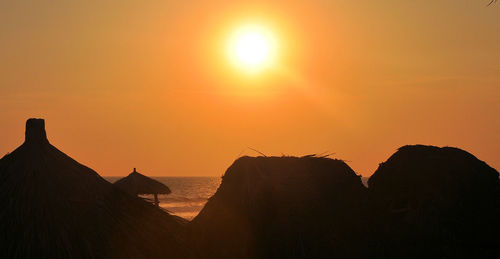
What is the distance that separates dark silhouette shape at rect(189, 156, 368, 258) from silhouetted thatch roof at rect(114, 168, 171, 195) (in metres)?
15.4

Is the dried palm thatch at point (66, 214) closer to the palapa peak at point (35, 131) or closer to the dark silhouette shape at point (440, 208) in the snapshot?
the palapa peak at point (35, 131)

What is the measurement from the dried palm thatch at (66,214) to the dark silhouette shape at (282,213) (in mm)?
776

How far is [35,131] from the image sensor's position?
33.6ft

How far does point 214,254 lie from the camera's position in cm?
1051

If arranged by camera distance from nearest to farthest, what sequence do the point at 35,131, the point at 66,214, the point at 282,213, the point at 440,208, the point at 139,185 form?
the point at 66,214 → the point at 35,131 → the point at 282,213 → the point at 440,208 → the point at 139,185

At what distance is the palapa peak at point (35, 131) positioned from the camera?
10148 millimetres

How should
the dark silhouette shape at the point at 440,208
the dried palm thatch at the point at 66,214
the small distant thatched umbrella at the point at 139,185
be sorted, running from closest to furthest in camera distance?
the dried palm thatch at the point at 66,214
the dark silhouette shape at the point at 440,208
the small distant thatched umbrella at the point at 139,185

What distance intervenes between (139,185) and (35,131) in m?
16.5

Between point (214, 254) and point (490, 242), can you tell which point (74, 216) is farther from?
point (490, 242)

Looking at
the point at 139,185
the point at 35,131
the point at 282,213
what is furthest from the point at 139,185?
the point at 282,213

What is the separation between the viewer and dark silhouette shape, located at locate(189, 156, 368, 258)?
10195 millimetres

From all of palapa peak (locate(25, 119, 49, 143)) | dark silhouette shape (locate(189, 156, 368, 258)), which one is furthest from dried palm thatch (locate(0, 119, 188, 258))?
dark silhouette shape (locate(189, 156, 368, 258))

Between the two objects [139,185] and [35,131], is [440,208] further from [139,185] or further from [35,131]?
[139,185]

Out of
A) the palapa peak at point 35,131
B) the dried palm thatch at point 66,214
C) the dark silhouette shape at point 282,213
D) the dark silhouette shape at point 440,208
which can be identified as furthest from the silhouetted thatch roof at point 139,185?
the dark silhouette shape at point 440,208
